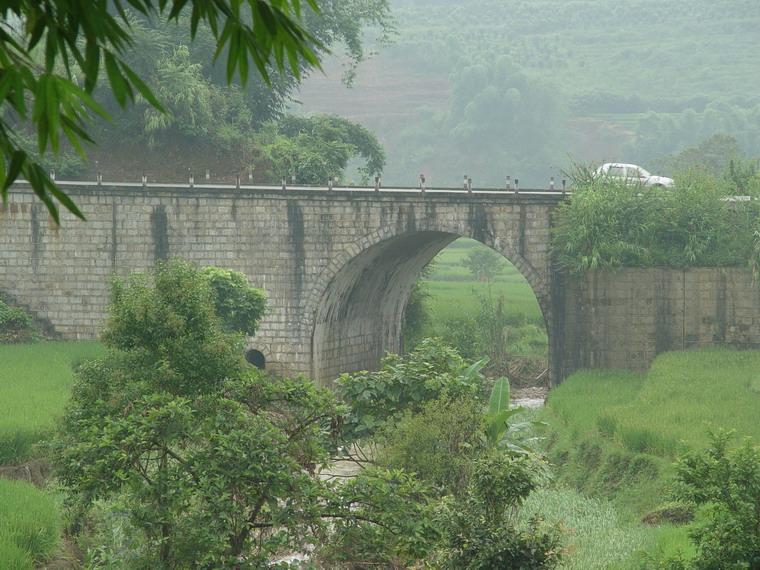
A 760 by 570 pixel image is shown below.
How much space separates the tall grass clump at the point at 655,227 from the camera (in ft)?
93.6

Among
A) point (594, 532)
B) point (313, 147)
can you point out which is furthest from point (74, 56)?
point (313, 147)

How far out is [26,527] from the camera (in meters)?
15.0

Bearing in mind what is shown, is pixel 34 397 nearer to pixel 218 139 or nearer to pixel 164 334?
pixel 164 334

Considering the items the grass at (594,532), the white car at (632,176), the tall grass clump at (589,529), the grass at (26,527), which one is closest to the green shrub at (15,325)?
the white car at (632,176)

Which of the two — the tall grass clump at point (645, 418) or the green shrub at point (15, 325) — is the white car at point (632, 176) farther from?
the green shrub at point (15, 325)

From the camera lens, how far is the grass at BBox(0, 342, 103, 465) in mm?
19438

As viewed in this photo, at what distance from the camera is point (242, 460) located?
37.7 ft

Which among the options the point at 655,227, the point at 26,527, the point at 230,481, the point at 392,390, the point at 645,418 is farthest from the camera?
the point at 655,227

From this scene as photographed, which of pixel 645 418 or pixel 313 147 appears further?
pixel 313 147

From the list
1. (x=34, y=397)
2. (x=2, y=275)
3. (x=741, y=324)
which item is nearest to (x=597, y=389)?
(x=741, y=324)

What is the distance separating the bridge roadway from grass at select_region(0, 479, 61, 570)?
14.6 m

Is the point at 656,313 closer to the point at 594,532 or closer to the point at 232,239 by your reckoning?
the point at 232,239

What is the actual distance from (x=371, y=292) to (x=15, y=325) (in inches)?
347

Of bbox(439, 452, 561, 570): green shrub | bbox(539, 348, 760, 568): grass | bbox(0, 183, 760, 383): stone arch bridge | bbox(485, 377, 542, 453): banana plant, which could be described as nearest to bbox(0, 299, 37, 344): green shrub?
bbox(0, 183, 760, 383): stone arch bridge
